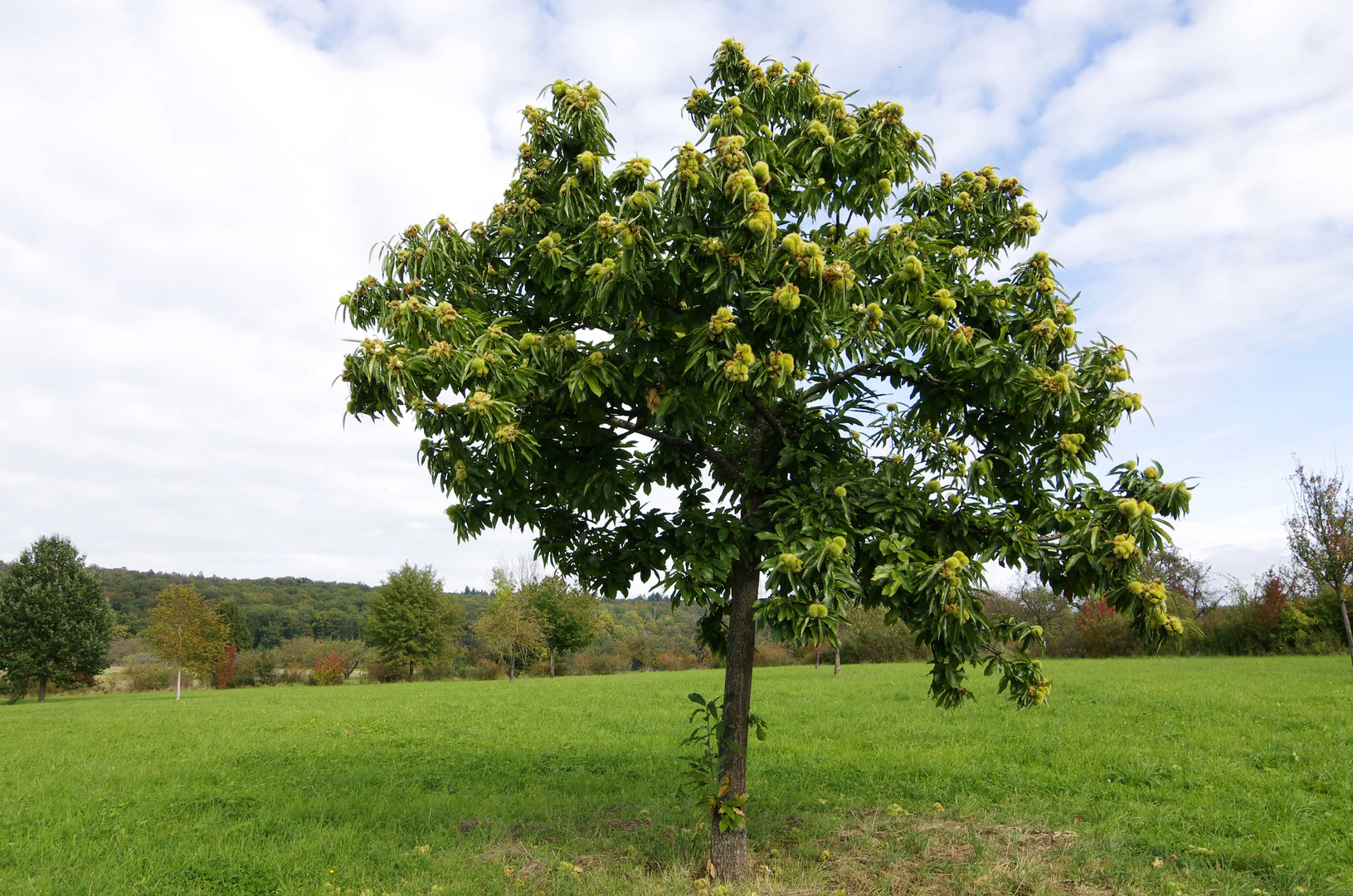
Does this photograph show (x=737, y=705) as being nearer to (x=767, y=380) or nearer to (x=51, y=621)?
(x=767, y=380)

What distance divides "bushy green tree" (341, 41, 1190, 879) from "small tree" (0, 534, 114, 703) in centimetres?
3043

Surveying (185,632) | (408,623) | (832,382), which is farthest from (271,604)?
(832,382)

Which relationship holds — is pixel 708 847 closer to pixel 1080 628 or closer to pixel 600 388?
pixel 600 388

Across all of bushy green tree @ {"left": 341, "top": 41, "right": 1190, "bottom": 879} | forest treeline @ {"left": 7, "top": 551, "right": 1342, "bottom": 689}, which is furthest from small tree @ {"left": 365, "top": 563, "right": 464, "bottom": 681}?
bushy green tree @ {"left": 341, "top": 41, "right": 1190, "bottom": 879}

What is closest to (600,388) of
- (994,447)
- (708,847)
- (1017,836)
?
(994,447)

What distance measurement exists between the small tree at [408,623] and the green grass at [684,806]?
27986 mm

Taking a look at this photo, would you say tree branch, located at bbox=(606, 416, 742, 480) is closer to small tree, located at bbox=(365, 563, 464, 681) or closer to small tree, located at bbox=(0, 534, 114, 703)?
small tree, located at bbox=(0, 534, 114, 703)

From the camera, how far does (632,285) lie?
4.54 m

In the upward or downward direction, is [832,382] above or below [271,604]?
above

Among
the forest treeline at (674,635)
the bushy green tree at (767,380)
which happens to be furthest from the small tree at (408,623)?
the bushy green tree at (767,380)

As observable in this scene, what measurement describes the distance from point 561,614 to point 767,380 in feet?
121

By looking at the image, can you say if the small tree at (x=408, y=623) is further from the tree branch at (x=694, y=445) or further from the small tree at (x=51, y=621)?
the tree branch at (x=694, y=445)

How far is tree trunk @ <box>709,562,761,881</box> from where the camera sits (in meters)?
5.64

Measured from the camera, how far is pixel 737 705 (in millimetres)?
5895
